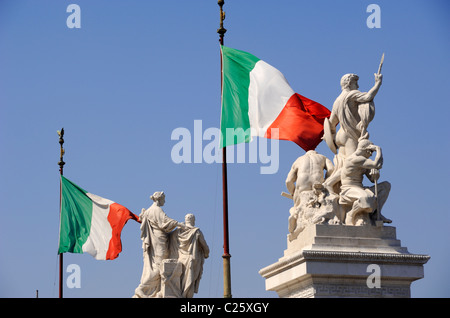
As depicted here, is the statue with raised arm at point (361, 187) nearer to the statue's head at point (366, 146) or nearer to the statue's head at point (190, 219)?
the statue's head at point (366, 146)

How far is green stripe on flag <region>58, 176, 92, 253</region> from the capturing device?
39656mm

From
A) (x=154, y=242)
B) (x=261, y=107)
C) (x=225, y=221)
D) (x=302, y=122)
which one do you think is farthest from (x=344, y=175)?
(x=154, y=242)

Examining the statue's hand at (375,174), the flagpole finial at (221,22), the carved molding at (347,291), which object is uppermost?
the flagpole finial at (221,22)

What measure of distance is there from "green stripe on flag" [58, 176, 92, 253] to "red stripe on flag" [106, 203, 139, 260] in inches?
40.6

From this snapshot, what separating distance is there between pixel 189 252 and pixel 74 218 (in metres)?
7.63

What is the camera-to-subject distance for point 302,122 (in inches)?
1326

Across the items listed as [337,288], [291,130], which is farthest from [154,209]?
[337,288]

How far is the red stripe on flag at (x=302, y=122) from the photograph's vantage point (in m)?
33.3

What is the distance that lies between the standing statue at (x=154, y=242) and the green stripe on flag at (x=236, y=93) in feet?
8.25

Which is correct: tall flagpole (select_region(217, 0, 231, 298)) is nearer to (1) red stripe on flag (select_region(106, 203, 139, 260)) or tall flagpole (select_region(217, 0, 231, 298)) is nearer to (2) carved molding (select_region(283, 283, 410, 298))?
(2) carved molding (select_region(283, 283, 410, 298))

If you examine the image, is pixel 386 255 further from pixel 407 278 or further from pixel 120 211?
pixel 120 211

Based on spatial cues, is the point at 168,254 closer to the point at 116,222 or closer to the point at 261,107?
the point at 261,107

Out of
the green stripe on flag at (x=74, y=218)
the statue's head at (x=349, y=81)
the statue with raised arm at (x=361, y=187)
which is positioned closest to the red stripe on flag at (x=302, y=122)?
the statue's head at (x=349, y=81)

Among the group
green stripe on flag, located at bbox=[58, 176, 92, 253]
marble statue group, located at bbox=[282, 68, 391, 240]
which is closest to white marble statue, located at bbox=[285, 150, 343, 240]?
marble statue group, located at bbox=[282, 68, 391, 240]
